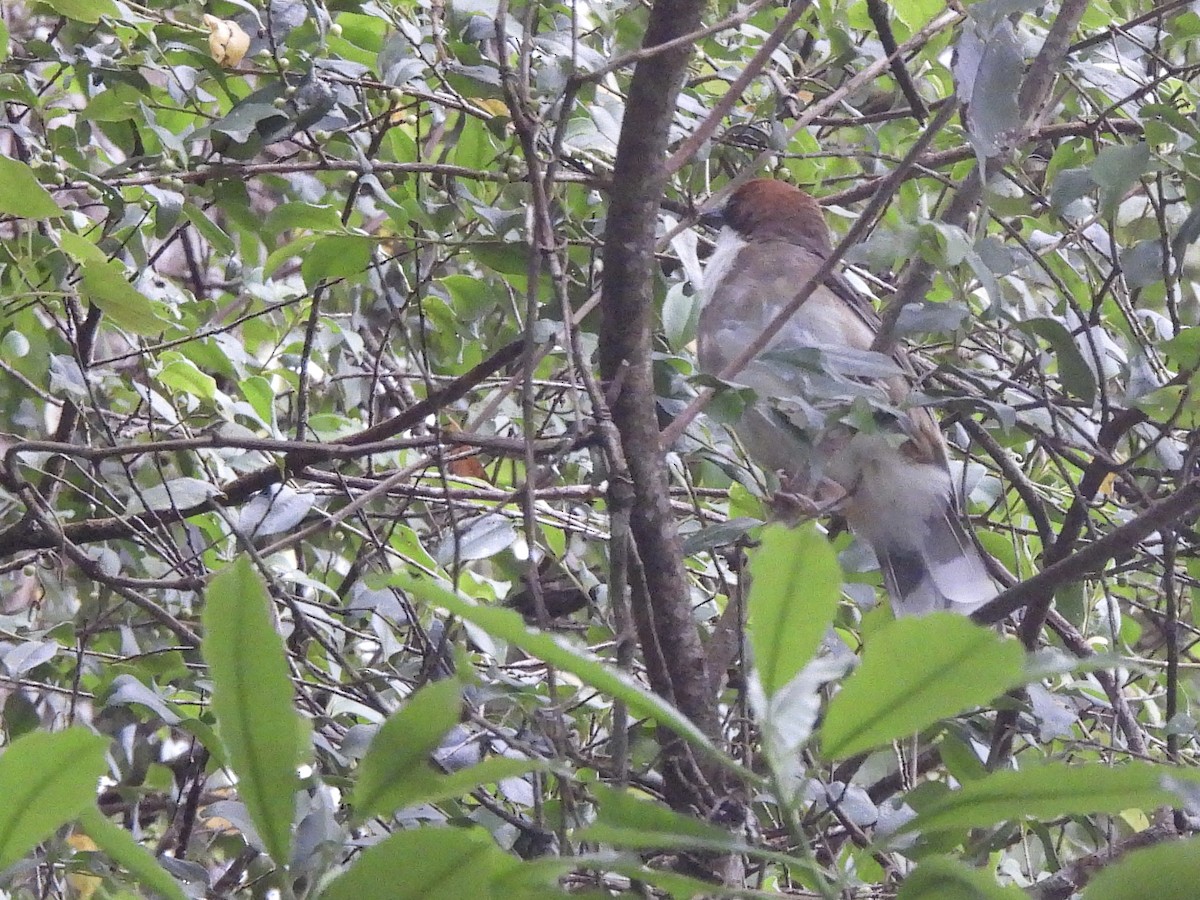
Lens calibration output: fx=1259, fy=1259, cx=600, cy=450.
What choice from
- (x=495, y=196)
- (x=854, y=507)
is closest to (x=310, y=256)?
(x=495, y=196)

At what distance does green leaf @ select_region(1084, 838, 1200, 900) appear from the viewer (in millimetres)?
558

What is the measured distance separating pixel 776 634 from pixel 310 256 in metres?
1.66

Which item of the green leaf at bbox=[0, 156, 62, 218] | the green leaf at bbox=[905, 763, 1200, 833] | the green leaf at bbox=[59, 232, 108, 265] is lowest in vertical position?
the green leaf at bbox=[905, 763, 1200, 833]

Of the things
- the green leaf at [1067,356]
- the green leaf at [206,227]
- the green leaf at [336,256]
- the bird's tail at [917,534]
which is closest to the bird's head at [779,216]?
the bird's tail at [917,534]

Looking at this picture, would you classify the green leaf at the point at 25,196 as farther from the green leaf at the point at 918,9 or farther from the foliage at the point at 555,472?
the green leaf at the point at 918,9

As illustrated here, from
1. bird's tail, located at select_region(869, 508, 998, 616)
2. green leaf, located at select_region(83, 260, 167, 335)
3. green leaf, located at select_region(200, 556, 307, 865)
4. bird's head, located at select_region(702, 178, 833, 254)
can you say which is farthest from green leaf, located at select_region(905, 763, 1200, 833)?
bird's head, located at select_region(702, 178, 833, 254)

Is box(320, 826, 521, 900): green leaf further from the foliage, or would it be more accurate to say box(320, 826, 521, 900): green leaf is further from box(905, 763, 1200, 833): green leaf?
box(905, 763, 1200, 833): green leaf

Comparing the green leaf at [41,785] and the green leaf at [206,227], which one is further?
the green leaf at [206,227]

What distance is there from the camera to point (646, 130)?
1483 mm

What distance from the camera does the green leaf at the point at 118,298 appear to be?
189cm

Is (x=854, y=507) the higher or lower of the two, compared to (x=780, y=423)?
higher

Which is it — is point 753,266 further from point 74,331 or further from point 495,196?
point 74,331

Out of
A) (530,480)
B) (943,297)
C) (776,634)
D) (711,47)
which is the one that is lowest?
Result: (776,634)

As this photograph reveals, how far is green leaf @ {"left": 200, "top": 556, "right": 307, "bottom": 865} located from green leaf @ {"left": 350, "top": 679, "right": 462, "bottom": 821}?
4 cm
